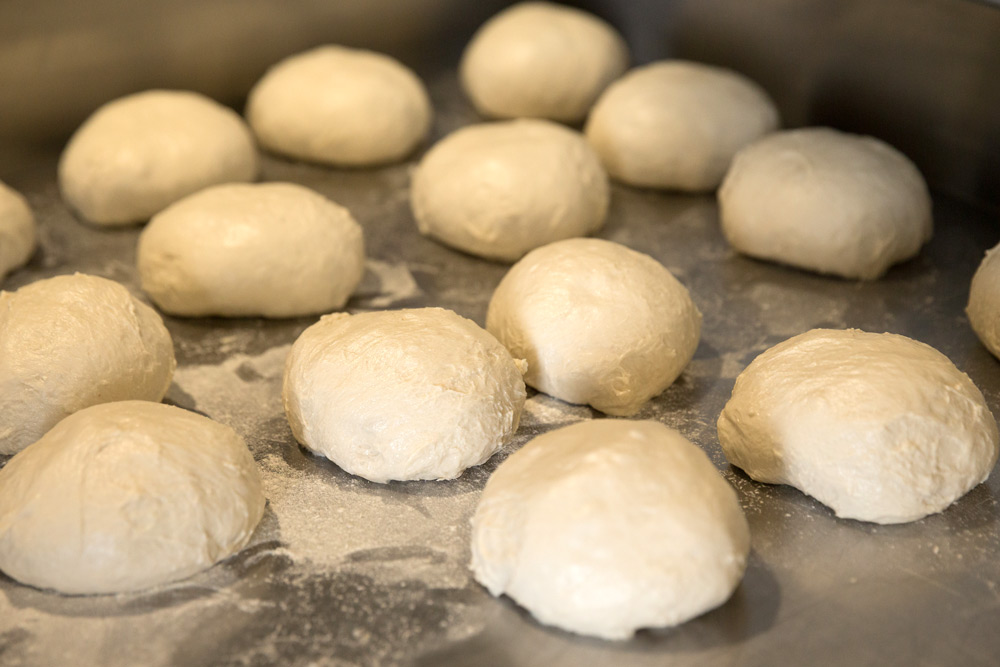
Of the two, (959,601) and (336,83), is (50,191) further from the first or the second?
(959,601)

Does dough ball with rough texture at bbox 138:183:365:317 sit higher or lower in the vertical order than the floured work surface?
higher

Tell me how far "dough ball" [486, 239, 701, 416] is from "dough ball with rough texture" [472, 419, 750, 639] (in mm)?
427

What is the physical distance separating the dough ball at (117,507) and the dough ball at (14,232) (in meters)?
0.95

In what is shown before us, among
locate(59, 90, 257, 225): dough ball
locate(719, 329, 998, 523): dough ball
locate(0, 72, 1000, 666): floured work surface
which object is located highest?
locate(59, 90, 257, 225): dough ball

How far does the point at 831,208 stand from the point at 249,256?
57.4 inches

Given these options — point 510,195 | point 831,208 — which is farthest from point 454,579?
point 831,208

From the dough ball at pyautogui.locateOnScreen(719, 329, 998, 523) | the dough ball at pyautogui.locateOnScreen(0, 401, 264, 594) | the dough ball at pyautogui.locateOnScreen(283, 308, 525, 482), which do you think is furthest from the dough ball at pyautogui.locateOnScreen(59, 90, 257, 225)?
the dough ball at pyautogui.locateOnScreen(719, 329, 998, 523)

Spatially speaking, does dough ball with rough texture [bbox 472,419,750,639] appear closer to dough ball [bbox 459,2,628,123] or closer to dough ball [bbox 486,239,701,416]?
dough ball [bbox 486,239,701,416]

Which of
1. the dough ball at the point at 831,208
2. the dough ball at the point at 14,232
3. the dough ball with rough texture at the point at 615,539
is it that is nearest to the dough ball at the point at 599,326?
the dough ball with rough texture at the point at 615,539

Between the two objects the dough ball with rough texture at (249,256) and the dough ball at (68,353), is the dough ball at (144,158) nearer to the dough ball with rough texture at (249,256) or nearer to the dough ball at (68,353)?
the dough ball with rough texture at (249,256)

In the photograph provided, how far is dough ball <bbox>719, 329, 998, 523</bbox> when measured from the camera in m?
1.76

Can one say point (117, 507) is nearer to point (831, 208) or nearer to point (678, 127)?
point (831, 208)

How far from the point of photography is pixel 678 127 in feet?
9.71

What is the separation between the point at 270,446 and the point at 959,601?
130 centimetres
